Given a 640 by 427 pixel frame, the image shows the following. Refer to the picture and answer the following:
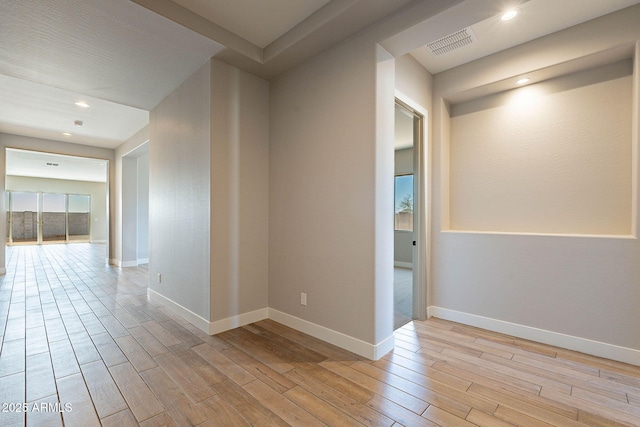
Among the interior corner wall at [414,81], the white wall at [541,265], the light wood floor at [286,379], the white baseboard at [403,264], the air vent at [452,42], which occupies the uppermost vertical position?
the air vent at [452,42]

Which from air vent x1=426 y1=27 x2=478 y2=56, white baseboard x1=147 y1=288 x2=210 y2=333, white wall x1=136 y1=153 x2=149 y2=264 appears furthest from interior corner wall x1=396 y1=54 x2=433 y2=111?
white wall x1=136 y1=153 x2=149 y2=264

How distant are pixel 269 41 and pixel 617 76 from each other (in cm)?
321

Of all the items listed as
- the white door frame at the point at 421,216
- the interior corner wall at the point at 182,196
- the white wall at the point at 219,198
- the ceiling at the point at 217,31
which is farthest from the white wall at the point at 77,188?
the white door frame at the point at 421,216

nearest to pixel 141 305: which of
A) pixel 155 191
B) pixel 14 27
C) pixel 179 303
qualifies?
pixel 179 303

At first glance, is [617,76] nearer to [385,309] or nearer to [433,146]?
[433,146]

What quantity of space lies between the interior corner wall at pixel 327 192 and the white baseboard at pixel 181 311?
0.74 m

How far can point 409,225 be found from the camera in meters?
6.99

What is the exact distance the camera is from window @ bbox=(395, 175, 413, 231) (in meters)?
6.98

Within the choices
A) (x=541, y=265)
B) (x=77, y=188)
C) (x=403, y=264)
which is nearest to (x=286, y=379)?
(x=541, y=265)

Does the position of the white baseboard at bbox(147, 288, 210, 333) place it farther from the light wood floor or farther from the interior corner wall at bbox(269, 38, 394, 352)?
the interior corner wall at bbox(269, 38, 394, 352)

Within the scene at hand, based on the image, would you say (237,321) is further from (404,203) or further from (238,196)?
(404,203)

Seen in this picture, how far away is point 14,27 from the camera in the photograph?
2248 mm

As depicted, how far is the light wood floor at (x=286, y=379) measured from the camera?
1632 millimetres

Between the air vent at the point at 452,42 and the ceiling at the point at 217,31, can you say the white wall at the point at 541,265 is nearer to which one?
the ceiling at the point at 217,31
